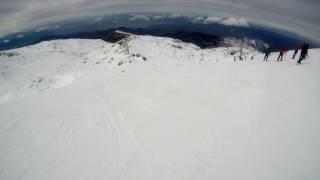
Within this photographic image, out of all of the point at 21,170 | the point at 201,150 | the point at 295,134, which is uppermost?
the point at 295,134

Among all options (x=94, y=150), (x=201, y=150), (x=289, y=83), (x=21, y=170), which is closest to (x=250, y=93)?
(x=289, y=83)

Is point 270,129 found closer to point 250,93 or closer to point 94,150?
point 250,93

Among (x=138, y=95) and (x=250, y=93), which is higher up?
(x=250, y=93)

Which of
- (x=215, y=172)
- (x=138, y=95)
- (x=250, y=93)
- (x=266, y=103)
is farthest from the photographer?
(x=138, y=95)

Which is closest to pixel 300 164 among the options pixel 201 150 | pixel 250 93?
pixel 201 150

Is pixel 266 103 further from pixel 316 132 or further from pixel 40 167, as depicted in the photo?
pixel 40 167

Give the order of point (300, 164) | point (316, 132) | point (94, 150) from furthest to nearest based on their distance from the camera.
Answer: point (94, 150) → point (316, 132) → point (300, 164)

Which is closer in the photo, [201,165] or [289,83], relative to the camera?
[201,165]
